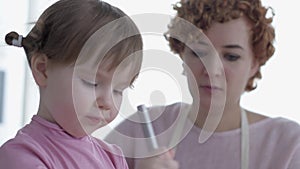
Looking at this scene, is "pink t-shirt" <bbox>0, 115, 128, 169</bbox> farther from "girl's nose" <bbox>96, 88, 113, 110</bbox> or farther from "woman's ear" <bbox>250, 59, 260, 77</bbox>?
"woman's ear" <bbox>250, 59, 260, 77</bbox>

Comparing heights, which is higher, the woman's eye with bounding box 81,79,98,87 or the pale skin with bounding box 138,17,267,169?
the woman's eye with bounding box 81,79,98,87

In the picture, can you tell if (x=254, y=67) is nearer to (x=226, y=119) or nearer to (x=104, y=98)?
(x=226, y=119)

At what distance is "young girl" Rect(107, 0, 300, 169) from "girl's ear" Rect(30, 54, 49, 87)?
24 cm

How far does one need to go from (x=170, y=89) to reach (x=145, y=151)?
0.08m

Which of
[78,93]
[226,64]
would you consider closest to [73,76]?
[78,93]

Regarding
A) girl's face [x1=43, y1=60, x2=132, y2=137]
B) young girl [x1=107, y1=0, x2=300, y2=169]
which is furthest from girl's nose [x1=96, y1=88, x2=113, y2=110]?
young girl [x1=107, y1=0, x2=300, y2=169]

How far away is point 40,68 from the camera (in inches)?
20.7

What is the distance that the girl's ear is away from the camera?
522mm

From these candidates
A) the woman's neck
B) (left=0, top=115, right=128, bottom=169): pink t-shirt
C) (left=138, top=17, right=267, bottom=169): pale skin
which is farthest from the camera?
the woman's neck

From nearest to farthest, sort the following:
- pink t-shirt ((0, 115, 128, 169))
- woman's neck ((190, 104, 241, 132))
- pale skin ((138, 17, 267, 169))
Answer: pink t-shirt ((0, 115, 128, 169)) → pale skin ((138, 17, 267, 169)) → woman's neck ((190, 104, 241, 132))

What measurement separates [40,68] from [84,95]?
0.23 ft

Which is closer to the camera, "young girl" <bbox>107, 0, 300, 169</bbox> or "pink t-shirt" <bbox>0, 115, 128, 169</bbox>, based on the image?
"pink t-shirt" <bbox>0, 115, 128, 169</bbox>

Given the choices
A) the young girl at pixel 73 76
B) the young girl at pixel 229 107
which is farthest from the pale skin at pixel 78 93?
→ the young girl at pixel 229 107

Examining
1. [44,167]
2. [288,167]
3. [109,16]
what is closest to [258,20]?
[288,167]
